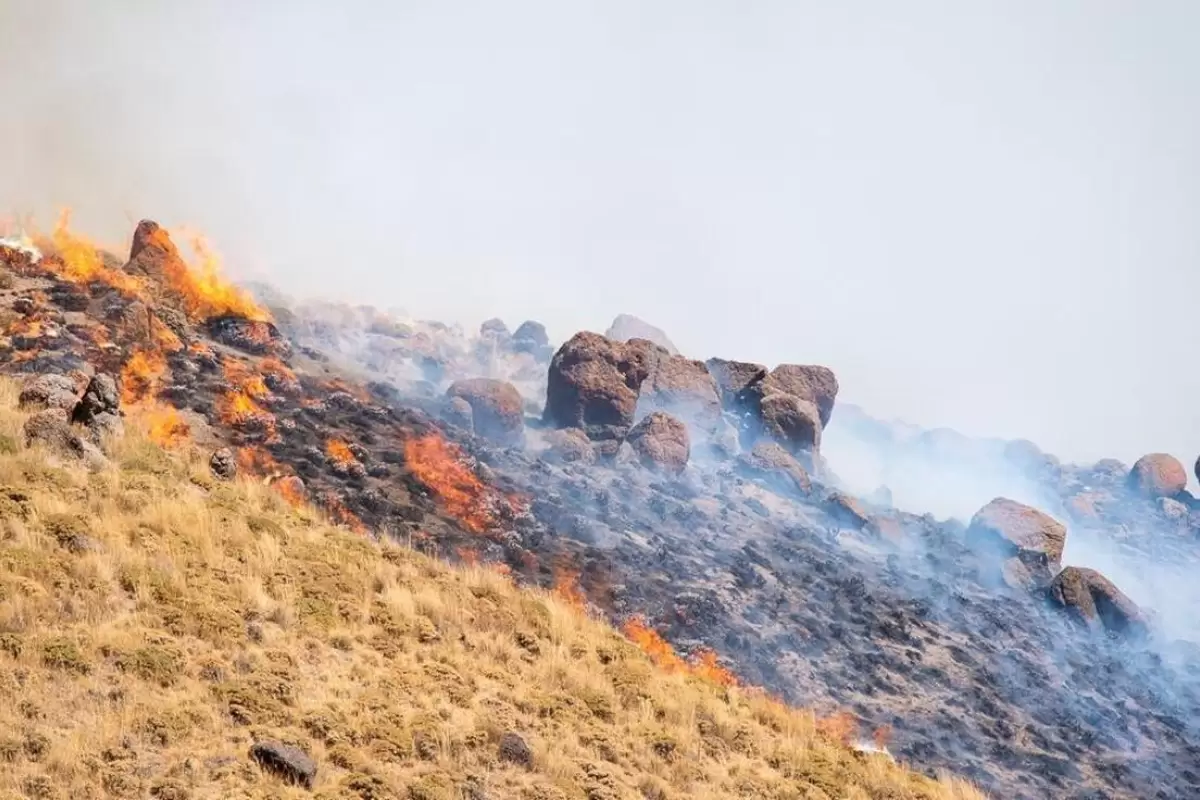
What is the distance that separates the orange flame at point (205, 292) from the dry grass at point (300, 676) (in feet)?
80.1

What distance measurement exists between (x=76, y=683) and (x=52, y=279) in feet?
104

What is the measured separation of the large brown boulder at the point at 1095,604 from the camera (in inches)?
1565

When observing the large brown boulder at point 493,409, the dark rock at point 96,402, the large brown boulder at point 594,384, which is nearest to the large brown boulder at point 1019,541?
the large brown boulder at point 594,384

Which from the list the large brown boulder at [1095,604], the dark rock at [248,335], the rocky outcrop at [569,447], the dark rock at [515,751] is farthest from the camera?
the rocky outcrop at [569,447]

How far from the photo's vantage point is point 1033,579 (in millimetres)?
43375

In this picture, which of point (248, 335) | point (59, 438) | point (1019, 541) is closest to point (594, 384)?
point (248, 335)

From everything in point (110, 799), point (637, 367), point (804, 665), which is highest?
point (637, 367)

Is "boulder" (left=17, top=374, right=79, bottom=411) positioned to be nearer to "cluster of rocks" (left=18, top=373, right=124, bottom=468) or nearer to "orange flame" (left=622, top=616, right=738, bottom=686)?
"cluster of rocks" (left=18, top=373, right=124, bottom=468)

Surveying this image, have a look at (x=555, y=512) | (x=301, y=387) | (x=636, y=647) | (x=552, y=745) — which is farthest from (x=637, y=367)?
(x=552, y=745)

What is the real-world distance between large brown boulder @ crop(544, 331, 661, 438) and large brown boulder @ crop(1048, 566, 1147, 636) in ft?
87.6

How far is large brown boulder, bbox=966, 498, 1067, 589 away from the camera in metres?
43.7

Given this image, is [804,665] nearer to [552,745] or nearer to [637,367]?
[552,745]

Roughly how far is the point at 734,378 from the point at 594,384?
19147 millimetres

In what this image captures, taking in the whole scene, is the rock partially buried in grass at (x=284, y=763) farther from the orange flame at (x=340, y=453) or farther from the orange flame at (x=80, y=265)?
the orange flame at (x=80, y=265)
